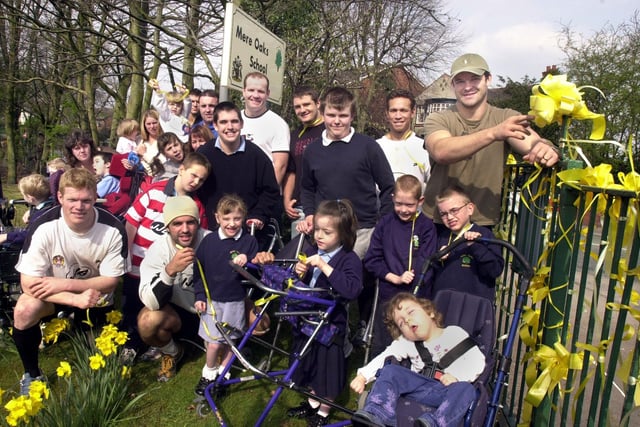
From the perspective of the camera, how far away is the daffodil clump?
2.35 meters

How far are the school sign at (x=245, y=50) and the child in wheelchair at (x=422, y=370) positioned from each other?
2883 millimetres

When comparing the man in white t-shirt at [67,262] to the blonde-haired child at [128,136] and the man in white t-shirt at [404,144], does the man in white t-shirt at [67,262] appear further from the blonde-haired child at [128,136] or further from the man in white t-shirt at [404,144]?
the blonde-haired child at [128,136]

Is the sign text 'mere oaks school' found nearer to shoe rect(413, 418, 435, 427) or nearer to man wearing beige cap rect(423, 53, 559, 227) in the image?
man wearing beige cap rect(423, 53, 559, 227)

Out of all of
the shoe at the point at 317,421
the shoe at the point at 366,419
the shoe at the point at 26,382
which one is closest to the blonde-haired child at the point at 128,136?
the shoe at the point at 26,382

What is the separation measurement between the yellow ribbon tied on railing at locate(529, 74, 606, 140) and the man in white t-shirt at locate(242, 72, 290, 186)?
8.97ft

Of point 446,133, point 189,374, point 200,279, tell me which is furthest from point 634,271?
point 189,374

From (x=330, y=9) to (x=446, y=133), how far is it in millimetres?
7231

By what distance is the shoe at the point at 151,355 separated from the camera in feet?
13.0

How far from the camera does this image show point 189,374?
385cm

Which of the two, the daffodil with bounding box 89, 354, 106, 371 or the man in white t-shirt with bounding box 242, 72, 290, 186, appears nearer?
the daffodil with bounding box 89, 354, 106, 371

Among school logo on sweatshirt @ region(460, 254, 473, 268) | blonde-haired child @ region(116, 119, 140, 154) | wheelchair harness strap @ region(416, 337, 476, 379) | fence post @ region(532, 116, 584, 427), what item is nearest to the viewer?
fence post @ region(532, 116, 584, 427)

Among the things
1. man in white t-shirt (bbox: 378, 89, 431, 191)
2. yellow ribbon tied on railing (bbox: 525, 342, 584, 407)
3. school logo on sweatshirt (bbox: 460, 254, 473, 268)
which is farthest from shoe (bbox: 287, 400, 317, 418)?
man in white t-shirt (bbox: 378, 89, 431, 191)

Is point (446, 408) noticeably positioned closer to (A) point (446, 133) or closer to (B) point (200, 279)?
(A) point (446, 133)

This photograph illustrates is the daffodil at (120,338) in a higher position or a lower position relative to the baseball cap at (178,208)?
lower
